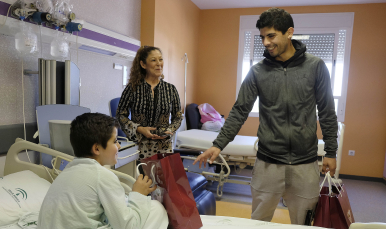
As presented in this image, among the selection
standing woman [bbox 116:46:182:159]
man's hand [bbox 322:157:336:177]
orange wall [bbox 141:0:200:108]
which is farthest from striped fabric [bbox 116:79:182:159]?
orange wall [bbox 141:0:200:108]

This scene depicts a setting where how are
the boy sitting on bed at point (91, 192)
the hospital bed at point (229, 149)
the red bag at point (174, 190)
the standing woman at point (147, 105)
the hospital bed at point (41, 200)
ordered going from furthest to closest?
1. the hospital bed at point (229, 149)
2. the standing woman at point (147, 105)
3. the hospital bed at point (41, 200)
4. the red bag at point (174, 190)
5. the boy sitting on bed at point (91, 192)

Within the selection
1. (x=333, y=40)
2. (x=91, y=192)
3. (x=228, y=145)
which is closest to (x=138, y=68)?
(x=91, y=192)

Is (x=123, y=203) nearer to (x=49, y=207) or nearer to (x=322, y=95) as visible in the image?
(x=49, y=207)

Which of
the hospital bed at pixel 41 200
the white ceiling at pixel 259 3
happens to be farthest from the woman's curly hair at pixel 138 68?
the white ceiling at pixel 259 3

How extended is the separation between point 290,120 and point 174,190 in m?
0.70

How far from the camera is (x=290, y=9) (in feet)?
15.0

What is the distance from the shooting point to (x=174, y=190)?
1.21 meters

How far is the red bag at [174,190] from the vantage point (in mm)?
1174

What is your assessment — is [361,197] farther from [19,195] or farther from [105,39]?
[19,195]

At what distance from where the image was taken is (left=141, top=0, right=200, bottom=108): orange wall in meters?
3.24

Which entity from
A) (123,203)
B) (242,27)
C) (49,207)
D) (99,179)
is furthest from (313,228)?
(242,27)

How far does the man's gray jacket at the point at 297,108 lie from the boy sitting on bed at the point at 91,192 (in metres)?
0.59

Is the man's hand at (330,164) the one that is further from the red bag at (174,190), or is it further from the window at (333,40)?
the window at (333,40)

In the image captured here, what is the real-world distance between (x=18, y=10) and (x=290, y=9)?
4.01 meters
